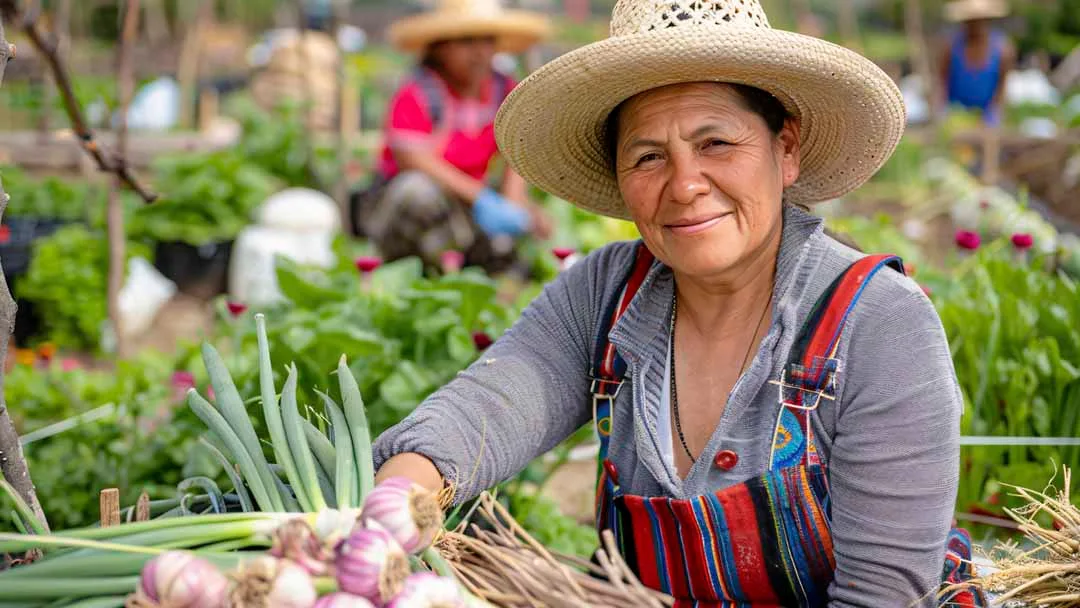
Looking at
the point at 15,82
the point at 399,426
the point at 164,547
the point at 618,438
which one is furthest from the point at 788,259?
the point at 15,82

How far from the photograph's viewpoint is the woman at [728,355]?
1.61m

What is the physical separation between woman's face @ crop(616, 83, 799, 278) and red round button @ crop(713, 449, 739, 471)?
0.30 meters

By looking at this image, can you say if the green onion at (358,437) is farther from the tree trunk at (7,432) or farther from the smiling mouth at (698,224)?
the smiling mouth at (698,224)

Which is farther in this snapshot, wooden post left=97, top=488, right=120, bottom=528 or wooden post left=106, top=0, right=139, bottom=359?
wooden post left=106, top=0, right=139, bottom=359

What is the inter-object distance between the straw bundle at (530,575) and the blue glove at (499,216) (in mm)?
3650

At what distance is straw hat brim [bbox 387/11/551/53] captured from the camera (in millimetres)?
5285

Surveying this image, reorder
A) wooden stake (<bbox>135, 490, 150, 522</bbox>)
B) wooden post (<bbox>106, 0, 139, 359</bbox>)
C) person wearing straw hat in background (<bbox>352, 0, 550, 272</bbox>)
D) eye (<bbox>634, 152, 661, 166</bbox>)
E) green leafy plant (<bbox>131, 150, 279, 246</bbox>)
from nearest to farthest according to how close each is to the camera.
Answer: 1. wooden stake (<bbox>135, 490, 150, 522</bbox>)
2. eye (<bbox>634, 152, 661, 166</bbox>)
3. wooden post (<bbox>106, 0, 139, 359</bbox>)
4. person wearing straw hat in background (<bbox>352, 0, 550, 272</bbox>)
5. green leafy plant (<bbox>131, 150, 279, 246</bbox>)

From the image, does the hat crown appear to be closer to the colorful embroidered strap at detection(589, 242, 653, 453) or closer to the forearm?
the colorful embroidered strap at detection(589, 242, 653, 453)

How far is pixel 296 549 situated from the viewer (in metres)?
1.22

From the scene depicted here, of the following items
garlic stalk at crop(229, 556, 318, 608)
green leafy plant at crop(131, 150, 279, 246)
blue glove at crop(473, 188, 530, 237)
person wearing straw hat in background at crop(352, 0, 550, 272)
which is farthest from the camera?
green leafy plant at crop(131, 150, 279, 246)

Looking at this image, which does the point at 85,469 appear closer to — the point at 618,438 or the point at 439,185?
the point at 618,438

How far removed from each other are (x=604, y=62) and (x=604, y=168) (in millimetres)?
434

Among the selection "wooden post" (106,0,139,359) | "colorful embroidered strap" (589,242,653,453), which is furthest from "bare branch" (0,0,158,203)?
"colorful embroidered strap" (589,242,653,453)

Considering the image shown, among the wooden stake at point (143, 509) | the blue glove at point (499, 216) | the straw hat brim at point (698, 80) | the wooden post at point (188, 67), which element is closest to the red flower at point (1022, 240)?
the straw hat brim at point (698, 80)
